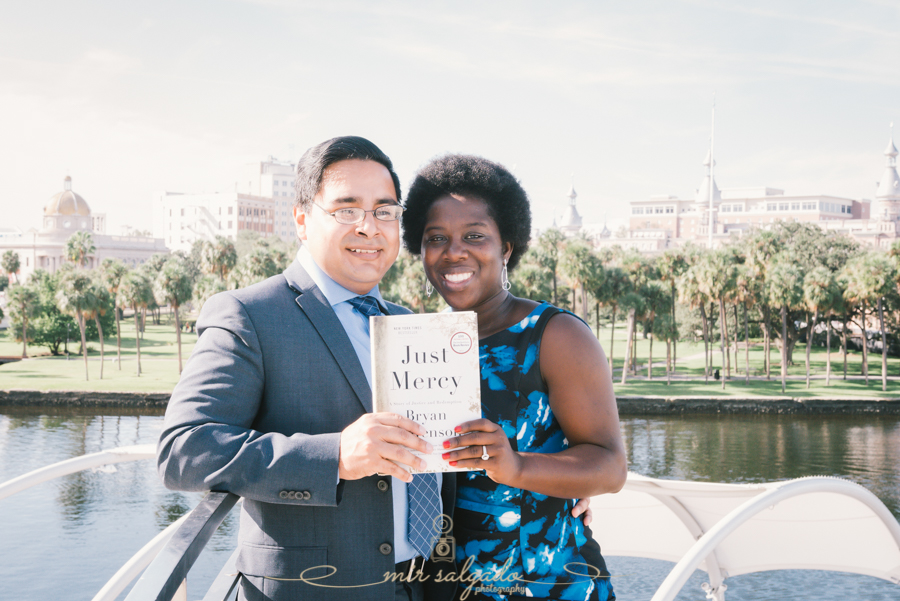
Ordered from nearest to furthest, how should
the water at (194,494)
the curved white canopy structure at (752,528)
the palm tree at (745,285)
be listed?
the curved white canopy structure at (752,528), the water at (194,494), the palm tree at (745,285)

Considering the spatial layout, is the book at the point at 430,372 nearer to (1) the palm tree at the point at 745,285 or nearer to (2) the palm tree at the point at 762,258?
(1) the palm tree at the point at 745,285

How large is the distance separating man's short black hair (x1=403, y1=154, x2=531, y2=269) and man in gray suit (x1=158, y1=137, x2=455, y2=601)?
25cm

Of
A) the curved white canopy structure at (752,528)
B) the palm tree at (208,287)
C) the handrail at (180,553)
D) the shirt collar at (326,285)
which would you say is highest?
the palm tree at (208,287)

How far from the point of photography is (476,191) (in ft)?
8.91

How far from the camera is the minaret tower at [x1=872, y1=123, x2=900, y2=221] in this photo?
129m

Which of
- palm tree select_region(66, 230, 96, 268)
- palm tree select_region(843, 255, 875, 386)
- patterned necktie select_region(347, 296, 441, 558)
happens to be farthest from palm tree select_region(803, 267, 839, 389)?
palm tree select_region(66, 230, 96, 268)

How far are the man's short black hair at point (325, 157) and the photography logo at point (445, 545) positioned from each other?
1192 mm

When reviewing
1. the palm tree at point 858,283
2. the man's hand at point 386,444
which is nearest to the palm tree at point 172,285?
the palm tree at point 858,283

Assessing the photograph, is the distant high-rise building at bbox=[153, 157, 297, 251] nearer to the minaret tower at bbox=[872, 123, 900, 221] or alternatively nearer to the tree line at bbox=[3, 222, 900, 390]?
the tree line at bbox=[3, 222, 900, 390]

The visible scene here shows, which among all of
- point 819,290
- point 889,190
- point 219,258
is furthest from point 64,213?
point 889,190

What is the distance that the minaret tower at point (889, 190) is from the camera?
424ft

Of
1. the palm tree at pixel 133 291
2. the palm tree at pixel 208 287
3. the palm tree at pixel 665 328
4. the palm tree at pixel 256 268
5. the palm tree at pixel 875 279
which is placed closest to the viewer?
the palm tree at pixel 875 279

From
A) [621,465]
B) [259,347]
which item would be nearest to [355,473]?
[259,347]

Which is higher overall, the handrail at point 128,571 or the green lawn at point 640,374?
the handrail at point 128,571
